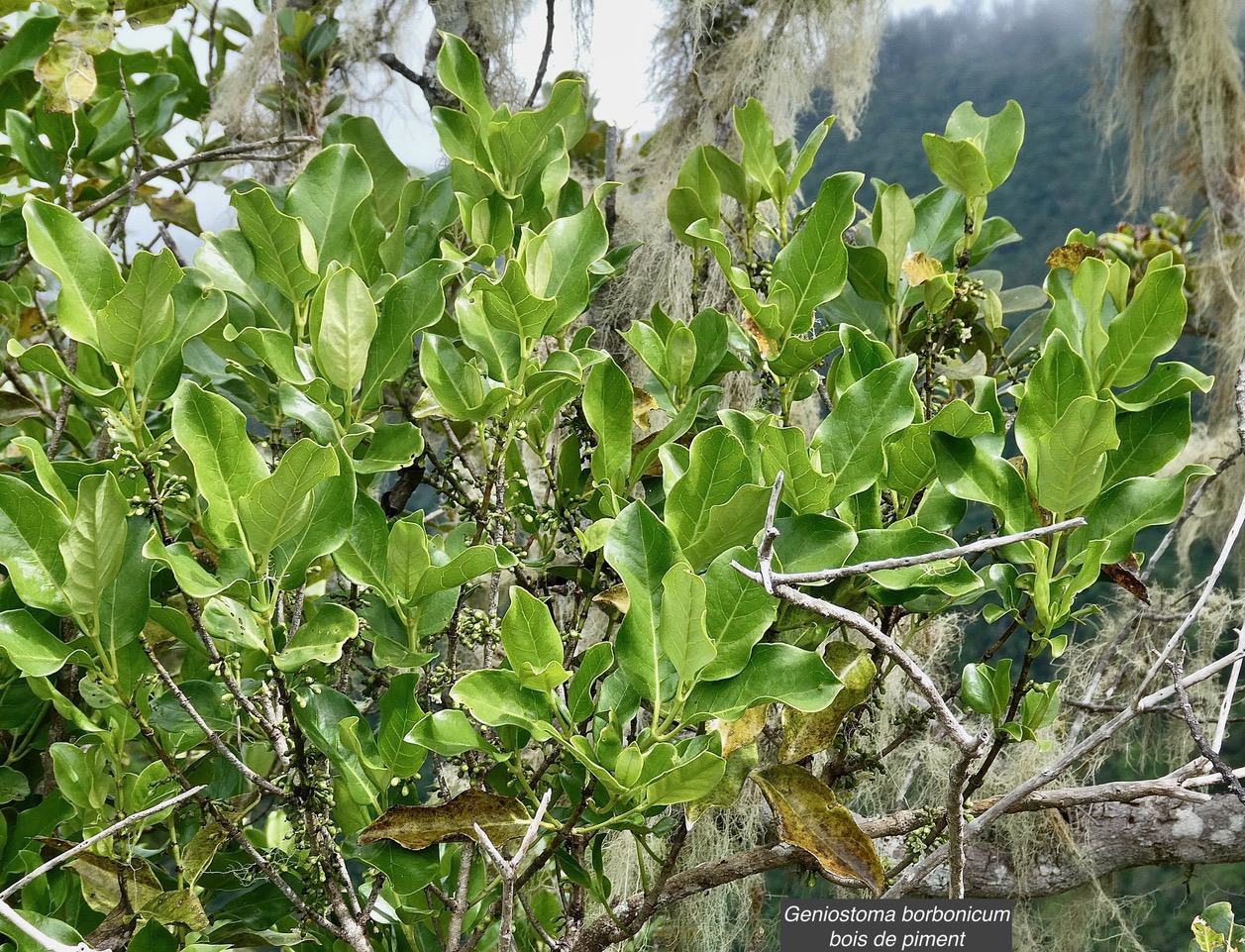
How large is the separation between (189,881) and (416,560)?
0.79 ft

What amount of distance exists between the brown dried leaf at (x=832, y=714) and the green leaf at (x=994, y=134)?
1.08ft

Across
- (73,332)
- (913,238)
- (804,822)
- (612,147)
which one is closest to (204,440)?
(73,332)

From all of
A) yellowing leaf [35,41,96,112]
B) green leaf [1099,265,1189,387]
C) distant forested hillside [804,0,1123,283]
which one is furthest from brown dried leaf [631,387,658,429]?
distant forested hillside [804,0,1123,283]

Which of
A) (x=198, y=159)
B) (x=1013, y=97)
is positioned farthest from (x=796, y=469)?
(x=1013, y=97)

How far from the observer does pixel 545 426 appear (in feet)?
1.99

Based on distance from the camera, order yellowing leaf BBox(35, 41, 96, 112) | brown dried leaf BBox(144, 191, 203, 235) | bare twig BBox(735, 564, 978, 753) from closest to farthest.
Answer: bare twig BBox(735, 564, 978, 753) → yellowing leaf BBox(35, 41, 96, 112) → brown dried leaf BBox(144, 191, 203, 235)

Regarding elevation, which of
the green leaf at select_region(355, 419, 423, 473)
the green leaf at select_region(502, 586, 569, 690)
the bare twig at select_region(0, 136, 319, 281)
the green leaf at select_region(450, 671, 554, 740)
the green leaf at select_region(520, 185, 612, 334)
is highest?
the bare twig at select_region(0, 136, 319, 281)

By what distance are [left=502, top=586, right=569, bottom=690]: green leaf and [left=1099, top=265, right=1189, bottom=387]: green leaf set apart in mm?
336

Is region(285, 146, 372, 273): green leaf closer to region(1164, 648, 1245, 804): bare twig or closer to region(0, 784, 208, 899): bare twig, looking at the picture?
region(0, 784, 208, 899): bare twig

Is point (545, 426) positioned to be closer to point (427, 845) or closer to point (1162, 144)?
point (427, 845)

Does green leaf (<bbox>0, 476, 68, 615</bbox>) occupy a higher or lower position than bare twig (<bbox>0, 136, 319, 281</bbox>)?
lower

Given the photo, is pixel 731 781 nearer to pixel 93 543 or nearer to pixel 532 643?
pixel 532 643

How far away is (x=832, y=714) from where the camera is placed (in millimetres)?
526

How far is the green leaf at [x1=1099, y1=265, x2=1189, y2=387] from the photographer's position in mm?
506
